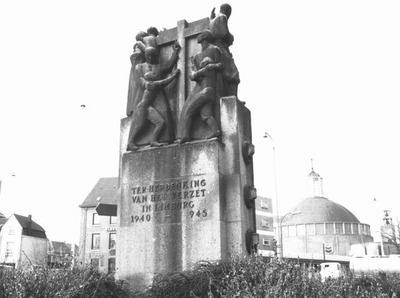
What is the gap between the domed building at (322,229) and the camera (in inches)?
4609

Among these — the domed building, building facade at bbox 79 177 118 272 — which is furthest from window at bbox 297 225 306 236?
building facade at bbox 79 177 118 272

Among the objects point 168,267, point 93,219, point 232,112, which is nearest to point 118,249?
point 168,267

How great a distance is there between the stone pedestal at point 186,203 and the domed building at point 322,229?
109 m

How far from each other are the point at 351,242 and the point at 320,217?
377 inches

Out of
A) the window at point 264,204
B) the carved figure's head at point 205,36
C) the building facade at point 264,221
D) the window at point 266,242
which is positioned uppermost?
the window at point 264,204

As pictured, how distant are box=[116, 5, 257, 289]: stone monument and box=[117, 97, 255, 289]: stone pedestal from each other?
20 mm

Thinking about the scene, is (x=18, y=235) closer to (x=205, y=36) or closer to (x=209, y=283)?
(x=205, y=36)

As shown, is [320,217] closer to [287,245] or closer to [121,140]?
[287,245]

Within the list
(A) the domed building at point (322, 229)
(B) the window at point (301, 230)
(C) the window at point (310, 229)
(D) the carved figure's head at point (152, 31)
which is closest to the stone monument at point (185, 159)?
(D) the carved figure's head at point (152, 31)

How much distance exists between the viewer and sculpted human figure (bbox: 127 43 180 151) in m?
10.7

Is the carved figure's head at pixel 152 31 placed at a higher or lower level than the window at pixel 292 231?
lower

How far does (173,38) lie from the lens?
11578 mm

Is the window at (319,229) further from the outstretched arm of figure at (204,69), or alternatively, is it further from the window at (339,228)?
the outstretched arm of figure at (204,69)

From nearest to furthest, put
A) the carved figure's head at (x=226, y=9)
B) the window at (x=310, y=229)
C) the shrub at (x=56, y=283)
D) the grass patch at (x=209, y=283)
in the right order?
the grass patch at (x=209, y=283)
the shrub at (x=56, y=283)
the carved figure's head at (x=226, y=9)
the window at (x=310, y=229)
